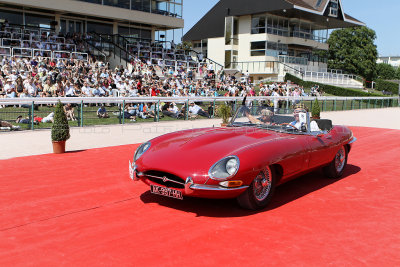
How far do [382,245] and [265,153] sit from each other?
180 cm

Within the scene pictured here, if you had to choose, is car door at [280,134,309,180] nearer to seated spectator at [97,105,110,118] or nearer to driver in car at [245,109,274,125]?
driver in car at [245,109,274,125]

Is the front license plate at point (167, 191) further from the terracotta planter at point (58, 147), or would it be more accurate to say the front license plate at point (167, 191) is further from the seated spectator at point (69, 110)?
the seated spectator at point (69, 110)

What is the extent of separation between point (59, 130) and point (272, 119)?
17.1 feet

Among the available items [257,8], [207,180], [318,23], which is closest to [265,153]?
[207,180]

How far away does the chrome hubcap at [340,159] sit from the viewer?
761 cm

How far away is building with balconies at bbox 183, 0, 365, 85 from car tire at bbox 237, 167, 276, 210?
41074 mm

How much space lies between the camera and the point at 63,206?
5.63 m

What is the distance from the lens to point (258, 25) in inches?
1923

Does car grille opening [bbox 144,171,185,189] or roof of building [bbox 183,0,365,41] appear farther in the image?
roof of building [bbox 183,0,365,41]

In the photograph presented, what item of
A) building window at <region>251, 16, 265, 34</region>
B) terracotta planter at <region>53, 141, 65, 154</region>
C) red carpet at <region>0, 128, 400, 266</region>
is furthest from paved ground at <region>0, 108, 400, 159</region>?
building window at <region>251, 16, 265, 34</region>

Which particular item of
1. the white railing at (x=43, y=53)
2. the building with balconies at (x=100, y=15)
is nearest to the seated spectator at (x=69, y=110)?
the white railing at (x=43, y=53)

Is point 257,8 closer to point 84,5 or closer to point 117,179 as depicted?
point 84,5

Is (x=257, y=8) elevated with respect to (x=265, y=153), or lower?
elevated

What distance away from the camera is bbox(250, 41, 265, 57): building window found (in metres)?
48.1
